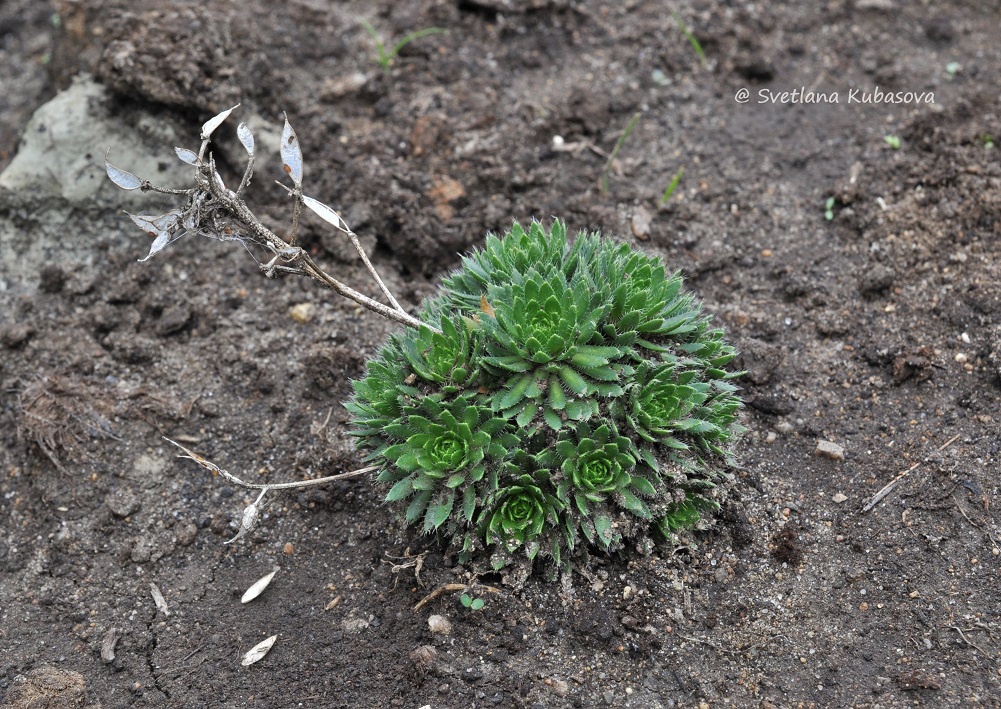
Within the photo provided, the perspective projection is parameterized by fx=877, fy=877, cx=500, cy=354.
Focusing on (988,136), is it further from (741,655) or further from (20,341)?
(20,341)

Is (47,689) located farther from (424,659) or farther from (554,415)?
(554,415)

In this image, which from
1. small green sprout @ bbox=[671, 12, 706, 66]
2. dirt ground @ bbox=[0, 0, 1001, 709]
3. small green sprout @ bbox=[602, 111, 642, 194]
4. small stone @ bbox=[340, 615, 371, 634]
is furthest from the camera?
small green sprout @ bbox=[671, 12, 706, 66]

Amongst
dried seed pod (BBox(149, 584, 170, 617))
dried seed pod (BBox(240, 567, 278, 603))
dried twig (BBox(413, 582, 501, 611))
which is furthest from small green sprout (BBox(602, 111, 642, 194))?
dried seed pod (BBox(149, 584, 170, 617))

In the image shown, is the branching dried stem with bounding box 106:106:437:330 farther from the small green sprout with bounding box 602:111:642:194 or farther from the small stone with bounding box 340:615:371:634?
the small green sprout with bounding box 602:111:642:194

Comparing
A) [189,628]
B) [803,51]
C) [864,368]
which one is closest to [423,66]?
[803,51]

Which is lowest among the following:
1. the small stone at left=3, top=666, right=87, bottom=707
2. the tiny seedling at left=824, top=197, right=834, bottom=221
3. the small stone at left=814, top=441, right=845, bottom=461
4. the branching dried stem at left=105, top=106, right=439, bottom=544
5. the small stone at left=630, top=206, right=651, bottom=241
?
the small stone at left=814, top=441, right=845, bottom=461

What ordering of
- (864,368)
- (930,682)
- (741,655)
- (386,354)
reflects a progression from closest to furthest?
(930,682) < (741,655) < (386,354) < (864,368)

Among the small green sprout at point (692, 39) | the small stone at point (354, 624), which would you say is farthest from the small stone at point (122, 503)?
the small green sprout at point (692, 39)

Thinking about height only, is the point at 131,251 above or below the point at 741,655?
above
